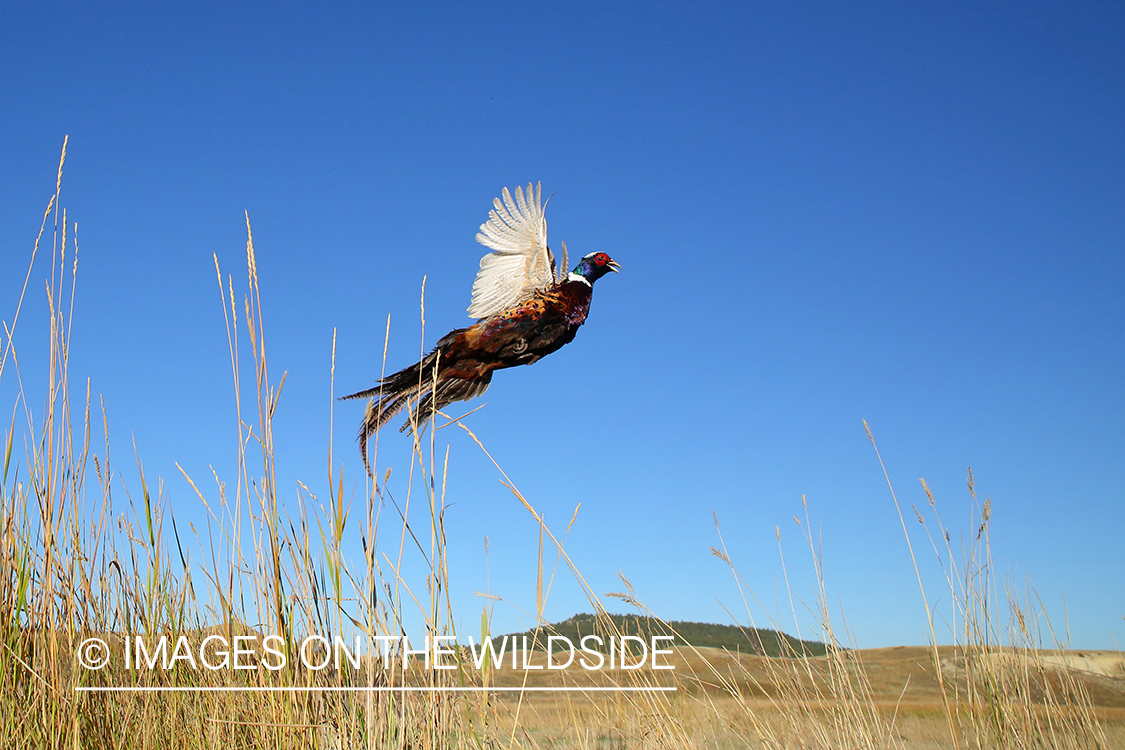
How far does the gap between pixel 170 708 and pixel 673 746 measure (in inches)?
51.3

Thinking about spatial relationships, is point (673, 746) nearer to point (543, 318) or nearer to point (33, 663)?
point (33, 663)

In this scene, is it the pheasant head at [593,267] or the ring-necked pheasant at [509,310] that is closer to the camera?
the ring-necked pheasant at [509,310]

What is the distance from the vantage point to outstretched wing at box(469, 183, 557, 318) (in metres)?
3.97

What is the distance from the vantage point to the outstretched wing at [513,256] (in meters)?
3.97

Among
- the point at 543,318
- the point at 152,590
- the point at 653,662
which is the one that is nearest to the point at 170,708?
the point at 152,590

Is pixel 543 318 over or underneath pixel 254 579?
over

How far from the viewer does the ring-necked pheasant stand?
356 cm

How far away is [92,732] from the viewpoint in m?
1.73

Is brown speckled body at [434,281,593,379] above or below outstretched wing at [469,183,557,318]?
below

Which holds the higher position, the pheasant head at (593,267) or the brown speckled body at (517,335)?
the pheasant head at (593,267)

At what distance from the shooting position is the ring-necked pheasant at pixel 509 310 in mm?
3559

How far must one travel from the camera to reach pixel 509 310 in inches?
149

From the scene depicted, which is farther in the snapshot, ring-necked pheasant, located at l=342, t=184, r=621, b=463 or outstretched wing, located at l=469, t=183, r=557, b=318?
outstretched wing, located at l=469, t=183, r=557, b=318

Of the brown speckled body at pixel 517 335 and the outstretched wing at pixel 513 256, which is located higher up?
the outstretched wing at pixel 513 256
